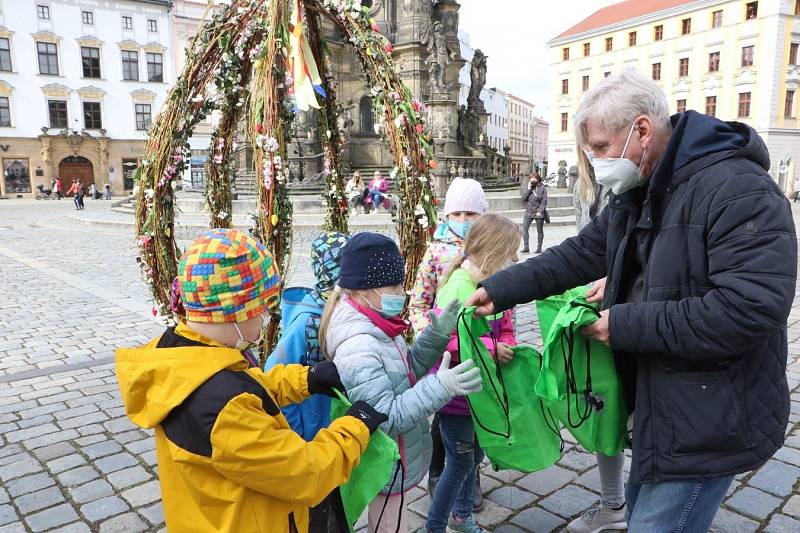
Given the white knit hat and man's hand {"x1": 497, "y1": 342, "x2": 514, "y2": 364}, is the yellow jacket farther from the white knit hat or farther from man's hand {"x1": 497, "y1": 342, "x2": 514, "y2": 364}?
the white knit hat

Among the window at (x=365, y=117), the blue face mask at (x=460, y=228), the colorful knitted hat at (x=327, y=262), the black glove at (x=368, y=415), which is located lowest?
the black glove at (x=368, y=415)

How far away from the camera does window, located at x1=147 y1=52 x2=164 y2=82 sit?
152 feet

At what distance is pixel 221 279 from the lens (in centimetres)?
185

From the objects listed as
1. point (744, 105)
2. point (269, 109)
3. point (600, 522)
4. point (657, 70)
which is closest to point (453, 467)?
point (600, 522)

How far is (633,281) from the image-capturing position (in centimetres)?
213

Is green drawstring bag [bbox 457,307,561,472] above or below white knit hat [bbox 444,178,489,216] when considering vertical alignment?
below

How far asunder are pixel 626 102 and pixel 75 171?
1944 inches

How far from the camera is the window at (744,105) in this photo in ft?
151

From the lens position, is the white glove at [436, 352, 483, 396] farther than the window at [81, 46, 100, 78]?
No

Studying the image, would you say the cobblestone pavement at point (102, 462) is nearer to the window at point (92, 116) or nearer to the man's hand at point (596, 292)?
the man's hand at point (596, 292)

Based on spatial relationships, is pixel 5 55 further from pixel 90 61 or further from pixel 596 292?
pixel 596 292

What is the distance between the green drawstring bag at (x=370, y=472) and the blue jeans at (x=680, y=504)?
0.85 metres

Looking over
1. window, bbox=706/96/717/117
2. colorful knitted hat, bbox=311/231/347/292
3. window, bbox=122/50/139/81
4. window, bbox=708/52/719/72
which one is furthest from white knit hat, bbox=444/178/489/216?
window, bbox=708/52/719/72

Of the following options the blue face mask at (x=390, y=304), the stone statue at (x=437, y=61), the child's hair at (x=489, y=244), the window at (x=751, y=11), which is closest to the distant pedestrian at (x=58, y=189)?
the stone statue at (x=437, y=61)
